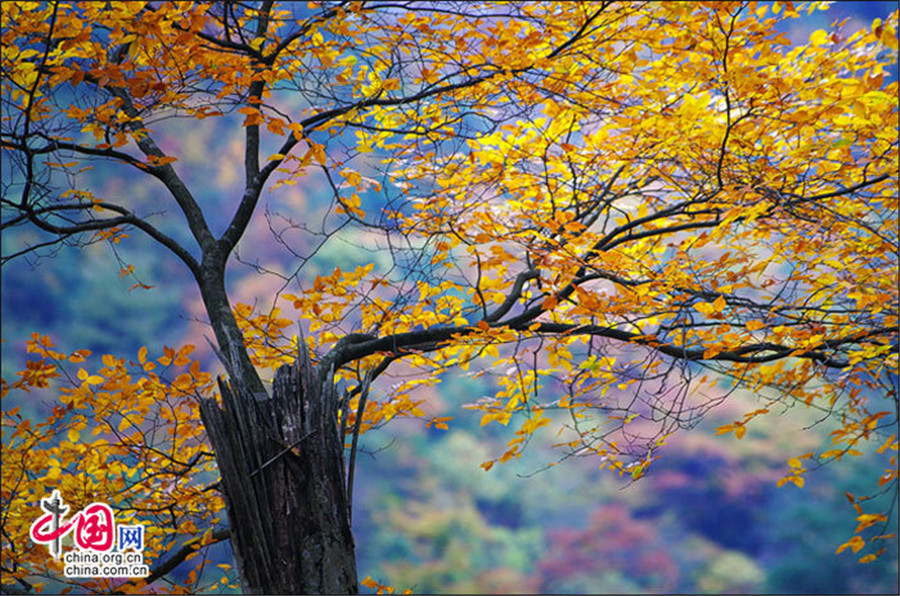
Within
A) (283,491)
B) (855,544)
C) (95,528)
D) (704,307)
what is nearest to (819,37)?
(704,307)

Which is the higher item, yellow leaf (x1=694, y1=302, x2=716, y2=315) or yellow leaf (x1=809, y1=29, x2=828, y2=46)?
yellow leaf (x1=809, y1=29, x2=828, y2=46)

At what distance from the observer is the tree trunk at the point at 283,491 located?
3.21m

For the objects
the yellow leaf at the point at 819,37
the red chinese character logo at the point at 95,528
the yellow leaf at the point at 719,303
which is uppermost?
the yellow leaf at the point at 819,37

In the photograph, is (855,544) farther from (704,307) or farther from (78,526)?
(78,526)

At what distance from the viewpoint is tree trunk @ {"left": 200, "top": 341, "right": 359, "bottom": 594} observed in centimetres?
321

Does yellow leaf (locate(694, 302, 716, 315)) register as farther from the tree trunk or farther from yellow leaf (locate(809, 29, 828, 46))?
yellow leaf (locate(809, 29, 828, 46))

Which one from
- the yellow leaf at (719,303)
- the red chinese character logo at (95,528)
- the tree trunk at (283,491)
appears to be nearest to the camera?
the tree trunk at (283,491)

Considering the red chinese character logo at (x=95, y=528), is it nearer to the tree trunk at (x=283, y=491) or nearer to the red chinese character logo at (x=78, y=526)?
the red chinese character logo at (x=78, y=526)

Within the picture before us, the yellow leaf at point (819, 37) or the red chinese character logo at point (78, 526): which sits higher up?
the yellow leaf at point (819, 37)

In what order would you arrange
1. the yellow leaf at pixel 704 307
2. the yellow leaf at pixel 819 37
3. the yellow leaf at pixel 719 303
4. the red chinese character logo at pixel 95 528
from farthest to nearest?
the yellow leaf at pixel 819 37 < the red chinese character logo at pixel 95 528 < the yellow leaf at pixel 704 307 < the yellow leaf at pixel 719 303

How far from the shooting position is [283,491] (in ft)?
10.7

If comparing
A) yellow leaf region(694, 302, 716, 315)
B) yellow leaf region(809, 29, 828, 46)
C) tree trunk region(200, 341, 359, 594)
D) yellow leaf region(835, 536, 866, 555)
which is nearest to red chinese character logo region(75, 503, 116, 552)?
tree trunk region(200, 341, 359, 594)

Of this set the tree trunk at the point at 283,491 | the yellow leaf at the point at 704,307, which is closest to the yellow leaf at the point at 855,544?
the yellow leaf at the point at 704,307

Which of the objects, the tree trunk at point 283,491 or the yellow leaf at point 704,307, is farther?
the yellow leaf at point 704,307
